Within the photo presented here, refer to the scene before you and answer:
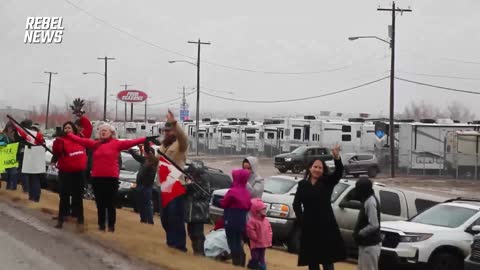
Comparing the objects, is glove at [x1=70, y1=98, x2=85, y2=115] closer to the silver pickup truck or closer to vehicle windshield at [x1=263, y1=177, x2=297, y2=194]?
the silver pickup truck

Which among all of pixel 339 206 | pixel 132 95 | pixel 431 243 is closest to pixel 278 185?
pixel 339 206

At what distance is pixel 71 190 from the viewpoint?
11.2 meters

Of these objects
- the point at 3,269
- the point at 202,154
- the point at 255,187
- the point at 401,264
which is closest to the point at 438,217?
the point at 401,264

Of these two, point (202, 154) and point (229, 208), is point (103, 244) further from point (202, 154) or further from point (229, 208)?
point (202, 154)

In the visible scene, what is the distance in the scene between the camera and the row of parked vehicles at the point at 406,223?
11.8m

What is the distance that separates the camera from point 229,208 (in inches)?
369

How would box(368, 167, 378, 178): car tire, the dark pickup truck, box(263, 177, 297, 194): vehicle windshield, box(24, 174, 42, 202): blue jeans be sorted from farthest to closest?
the dark pickup truck < box(368, 167, 378, 178): car tire < box(263, 177, 297, 194): vehicle windshield < box(24, 174, 42, 202): blue jeans

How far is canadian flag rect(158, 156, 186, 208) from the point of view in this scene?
9.74m

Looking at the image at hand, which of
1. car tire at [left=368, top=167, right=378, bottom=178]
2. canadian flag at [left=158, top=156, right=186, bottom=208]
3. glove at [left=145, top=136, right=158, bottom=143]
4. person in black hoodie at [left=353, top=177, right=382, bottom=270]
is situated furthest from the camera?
car tire at [left=368, top=167, right=378, bottom=178]

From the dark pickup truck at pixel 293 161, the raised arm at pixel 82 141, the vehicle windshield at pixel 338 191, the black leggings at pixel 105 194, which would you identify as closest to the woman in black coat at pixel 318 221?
the black leggings at pixel 105 194

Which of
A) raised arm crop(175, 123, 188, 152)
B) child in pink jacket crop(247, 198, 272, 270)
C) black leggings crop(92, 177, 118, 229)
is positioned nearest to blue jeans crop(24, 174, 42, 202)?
black leggings crop(92, 177, 118, 229)

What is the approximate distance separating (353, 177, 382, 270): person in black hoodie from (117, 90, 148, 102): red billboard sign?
75.6 m

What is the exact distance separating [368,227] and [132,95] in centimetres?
7703

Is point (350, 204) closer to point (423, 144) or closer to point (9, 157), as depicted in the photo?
point (9, 157)
